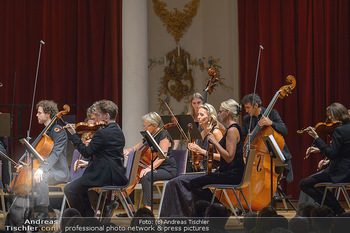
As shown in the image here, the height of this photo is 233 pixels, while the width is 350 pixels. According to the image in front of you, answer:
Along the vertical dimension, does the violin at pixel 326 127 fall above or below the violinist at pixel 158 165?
above

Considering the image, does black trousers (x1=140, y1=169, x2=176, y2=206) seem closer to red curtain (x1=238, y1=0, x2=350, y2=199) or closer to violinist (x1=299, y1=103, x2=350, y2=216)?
violinist (x1=299, y1=103, x2=350, y2=216)

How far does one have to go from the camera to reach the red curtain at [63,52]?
7551mm

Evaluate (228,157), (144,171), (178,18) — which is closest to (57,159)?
(144,171)

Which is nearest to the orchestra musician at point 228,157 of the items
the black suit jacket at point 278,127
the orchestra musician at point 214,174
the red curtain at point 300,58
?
the orchestra musician at point 214,174

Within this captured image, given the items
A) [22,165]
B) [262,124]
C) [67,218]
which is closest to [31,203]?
[22,165]

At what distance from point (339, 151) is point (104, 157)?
Result: 84.8 inches

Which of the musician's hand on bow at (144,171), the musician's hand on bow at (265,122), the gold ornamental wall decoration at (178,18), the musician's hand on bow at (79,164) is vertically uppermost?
the gold ornamental wall decoration at (178,18)

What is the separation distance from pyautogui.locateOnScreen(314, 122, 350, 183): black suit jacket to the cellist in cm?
255

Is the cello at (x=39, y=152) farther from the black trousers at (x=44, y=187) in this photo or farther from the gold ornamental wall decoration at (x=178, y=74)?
the gold ornamental wall decoration at (x=178, y=74)

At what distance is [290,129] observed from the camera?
7098 millimetres

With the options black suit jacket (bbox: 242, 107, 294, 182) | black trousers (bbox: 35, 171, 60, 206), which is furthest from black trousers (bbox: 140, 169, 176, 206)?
black suit jacket (bbox: 242, 107, 294, 182)

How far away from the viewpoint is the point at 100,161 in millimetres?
4641

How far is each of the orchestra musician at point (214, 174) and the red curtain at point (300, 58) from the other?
229cm

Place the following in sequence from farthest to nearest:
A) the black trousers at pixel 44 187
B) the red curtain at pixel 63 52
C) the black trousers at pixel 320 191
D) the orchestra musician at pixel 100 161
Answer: the red curtain at pixel 63 52 < the black trousers at pixel 44 187 < the black trousers at pixel 320 191 < the orchestra musician at pixel 100 161
